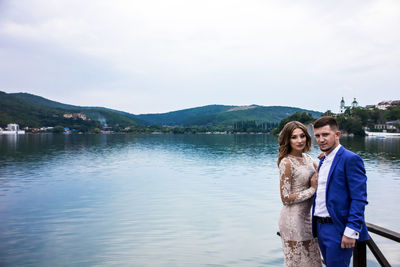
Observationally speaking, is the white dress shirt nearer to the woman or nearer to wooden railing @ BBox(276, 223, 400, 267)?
the woman

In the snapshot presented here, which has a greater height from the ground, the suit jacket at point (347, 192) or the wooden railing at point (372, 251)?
the suit jacket at point (347, 192)

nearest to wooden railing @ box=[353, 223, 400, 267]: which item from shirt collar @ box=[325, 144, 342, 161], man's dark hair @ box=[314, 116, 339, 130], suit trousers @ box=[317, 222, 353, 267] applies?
suit trousers @ box=[317, 222, 353, 267]

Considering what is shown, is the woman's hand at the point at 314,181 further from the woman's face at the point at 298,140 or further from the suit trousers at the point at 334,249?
the suit trousers at the point at 334,249

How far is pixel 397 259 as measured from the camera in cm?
888

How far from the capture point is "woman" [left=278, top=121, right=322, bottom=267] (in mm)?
3895

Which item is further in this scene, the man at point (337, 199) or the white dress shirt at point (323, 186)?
the white dress shirt at point (323, 186)

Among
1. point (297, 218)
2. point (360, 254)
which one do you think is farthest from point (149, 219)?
point (360, 254)

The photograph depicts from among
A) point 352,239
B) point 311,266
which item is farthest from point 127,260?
point 352,239

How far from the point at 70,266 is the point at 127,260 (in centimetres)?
148

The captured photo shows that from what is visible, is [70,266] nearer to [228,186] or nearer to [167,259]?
[167,259]

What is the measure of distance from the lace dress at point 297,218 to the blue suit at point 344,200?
1.13ft

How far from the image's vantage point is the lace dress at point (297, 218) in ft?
12.8

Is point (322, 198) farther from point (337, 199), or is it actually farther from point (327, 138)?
point (327, 138)

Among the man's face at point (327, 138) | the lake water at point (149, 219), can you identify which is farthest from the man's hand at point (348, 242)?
the lake water at point (149, 219)
